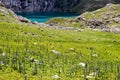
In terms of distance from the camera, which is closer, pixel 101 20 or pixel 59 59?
pixel 59 59

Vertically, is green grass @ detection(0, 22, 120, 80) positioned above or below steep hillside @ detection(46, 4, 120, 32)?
above

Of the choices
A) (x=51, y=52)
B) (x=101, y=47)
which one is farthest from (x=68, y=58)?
(x=101, y=47)

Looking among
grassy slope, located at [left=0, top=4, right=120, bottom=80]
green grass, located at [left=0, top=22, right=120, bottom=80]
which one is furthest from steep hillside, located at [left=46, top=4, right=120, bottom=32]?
green grass, located at [left=0, top=22, right=120, bottom=80]

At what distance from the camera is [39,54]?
116 feet

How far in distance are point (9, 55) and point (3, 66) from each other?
443 cm

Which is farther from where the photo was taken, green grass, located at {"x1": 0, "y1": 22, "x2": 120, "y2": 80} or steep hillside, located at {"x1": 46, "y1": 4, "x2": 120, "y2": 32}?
steep hillside, located at {"x1": 46, "y1": 4, "x2": 120, "y2": 32}

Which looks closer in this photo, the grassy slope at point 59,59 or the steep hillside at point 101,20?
the grassy slope at point 59,59

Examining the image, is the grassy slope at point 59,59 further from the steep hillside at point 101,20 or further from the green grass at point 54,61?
the steep hillside at point 101,20

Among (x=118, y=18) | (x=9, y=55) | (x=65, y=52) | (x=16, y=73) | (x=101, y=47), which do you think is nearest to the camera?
(x=16, y=73)

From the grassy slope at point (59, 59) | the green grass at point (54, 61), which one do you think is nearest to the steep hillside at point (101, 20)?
the grassy slope at point (59, 59)

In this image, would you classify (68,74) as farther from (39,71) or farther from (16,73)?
(16,73)

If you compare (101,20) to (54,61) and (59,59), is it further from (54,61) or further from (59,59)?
(54,61)

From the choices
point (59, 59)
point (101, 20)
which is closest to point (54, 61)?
point (59, 59)

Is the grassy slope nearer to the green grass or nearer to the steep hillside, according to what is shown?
the green grass
